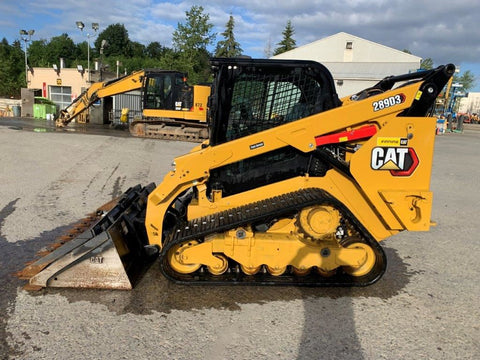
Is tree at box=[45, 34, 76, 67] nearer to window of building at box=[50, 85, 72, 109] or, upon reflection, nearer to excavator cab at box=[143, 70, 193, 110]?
window of building at box=[50, 85, 72, 109]

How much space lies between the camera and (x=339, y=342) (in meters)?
3.18

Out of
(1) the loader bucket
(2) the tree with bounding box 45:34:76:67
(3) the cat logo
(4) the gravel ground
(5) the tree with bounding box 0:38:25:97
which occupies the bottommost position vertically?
(4) the gravel ground

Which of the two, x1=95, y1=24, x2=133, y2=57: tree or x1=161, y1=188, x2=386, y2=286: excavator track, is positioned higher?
x1=95, y1=24, x2=133, y2=57: tree

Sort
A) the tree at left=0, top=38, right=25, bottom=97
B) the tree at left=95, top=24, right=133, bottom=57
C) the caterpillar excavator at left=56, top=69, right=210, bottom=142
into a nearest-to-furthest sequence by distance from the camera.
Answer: the caterpillar excavator at left=56, top=69, right=210, bottom=142, the tree at left=0, top=38, right=25, bottom=97, the tree at left=95, top=24, right=133, bottom=57

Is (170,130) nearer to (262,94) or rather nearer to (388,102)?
(262,94)

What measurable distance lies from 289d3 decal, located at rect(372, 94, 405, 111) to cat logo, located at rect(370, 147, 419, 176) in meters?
0.41

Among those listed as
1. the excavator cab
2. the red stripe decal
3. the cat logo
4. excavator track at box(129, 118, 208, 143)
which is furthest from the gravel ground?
the excavator cab

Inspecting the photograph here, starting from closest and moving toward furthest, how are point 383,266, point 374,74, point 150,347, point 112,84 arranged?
point 150,347, point 383,266, point 112,84, point 374,74

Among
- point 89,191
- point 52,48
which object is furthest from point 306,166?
point 52,48

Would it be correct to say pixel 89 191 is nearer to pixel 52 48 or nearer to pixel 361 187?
pixel 361 187

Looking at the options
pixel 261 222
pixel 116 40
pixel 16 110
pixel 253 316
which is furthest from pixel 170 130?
pixel 116 40

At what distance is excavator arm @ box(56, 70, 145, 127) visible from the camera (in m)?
17.1

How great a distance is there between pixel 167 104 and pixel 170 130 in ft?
3.83

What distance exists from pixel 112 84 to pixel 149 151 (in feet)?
21.0
